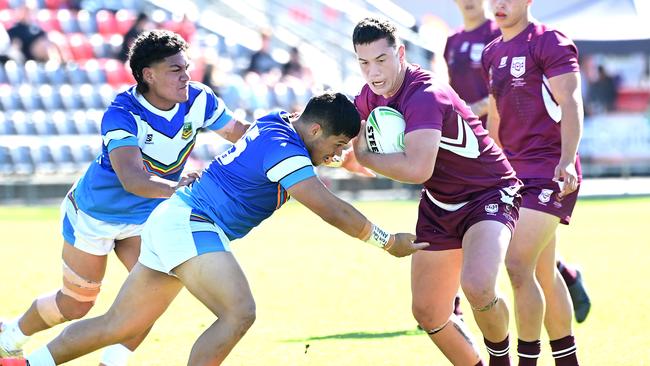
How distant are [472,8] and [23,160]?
12.6 m

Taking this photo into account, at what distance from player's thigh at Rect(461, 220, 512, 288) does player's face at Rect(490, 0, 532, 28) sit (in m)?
1.46

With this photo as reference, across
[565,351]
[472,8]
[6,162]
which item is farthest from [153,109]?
[6,162]

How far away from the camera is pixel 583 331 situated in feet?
28.2

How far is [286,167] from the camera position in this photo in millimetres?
5797

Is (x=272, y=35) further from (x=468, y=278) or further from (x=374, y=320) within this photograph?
(x=468, y=278)

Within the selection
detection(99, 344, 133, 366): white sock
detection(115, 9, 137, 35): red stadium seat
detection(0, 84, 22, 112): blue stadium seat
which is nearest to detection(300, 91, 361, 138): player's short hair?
detection(99, 344, 133, 366): white sock

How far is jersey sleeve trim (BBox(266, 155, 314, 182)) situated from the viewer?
19.0 feet

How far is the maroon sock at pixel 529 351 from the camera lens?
6.64 meters

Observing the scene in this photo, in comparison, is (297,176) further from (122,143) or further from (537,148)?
(537,148)

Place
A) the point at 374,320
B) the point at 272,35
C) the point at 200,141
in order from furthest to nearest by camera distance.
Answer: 1. the point at 272,35
2. the point at 200,141
3. the point at 374,320

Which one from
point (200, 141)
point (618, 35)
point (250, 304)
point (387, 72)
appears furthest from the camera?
point (618, 35)

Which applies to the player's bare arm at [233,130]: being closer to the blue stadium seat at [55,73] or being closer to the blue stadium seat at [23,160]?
the blue stadium seat at [23,160]

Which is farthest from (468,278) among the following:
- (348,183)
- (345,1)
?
(345,1)

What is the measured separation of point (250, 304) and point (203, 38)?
18169mm
